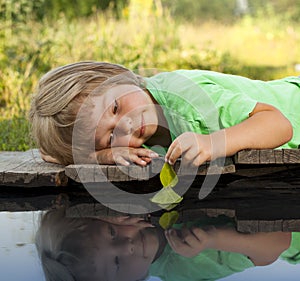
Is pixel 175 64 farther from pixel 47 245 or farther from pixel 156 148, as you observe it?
pixel 47 245

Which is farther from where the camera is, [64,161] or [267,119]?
[64,161]

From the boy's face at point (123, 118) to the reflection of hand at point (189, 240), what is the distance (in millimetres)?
630

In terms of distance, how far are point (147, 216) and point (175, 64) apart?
5.79 meters

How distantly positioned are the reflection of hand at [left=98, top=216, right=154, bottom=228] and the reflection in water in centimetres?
4

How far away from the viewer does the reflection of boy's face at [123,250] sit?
5.39 feet

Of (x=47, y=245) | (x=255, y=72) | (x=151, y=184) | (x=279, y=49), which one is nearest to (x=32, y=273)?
(x=47, y=245)

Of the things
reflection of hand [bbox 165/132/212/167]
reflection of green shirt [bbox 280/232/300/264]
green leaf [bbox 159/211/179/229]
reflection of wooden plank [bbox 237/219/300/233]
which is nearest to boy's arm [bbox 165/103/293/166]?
reflection of hand [bbox 165/132/212/167]

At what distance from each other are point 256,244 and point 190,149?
68 centimetres

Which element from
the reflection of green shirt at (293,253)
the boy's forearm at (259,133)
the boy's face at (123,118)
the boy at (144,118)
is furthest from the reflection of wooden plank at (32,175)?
the reflection of green shirt at (293,253)

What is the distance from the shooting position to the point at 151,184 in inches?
105

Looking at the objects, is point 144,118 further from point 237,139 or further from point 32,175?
point 32,175

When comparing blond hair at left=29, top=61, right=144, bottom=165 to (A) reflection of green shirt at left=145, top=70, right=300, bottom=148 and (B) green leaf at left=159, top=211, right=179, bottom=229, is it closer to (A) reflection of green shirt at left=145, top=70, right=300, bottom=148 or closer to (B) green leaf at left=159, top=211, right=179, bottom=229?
(A) reflection of green shirt at left=145, top=70, right=300, bottom=148

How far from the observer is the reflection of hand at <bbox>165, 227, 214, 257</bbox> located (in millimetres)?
1841

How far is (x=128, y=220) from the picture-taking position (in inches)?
87.0
